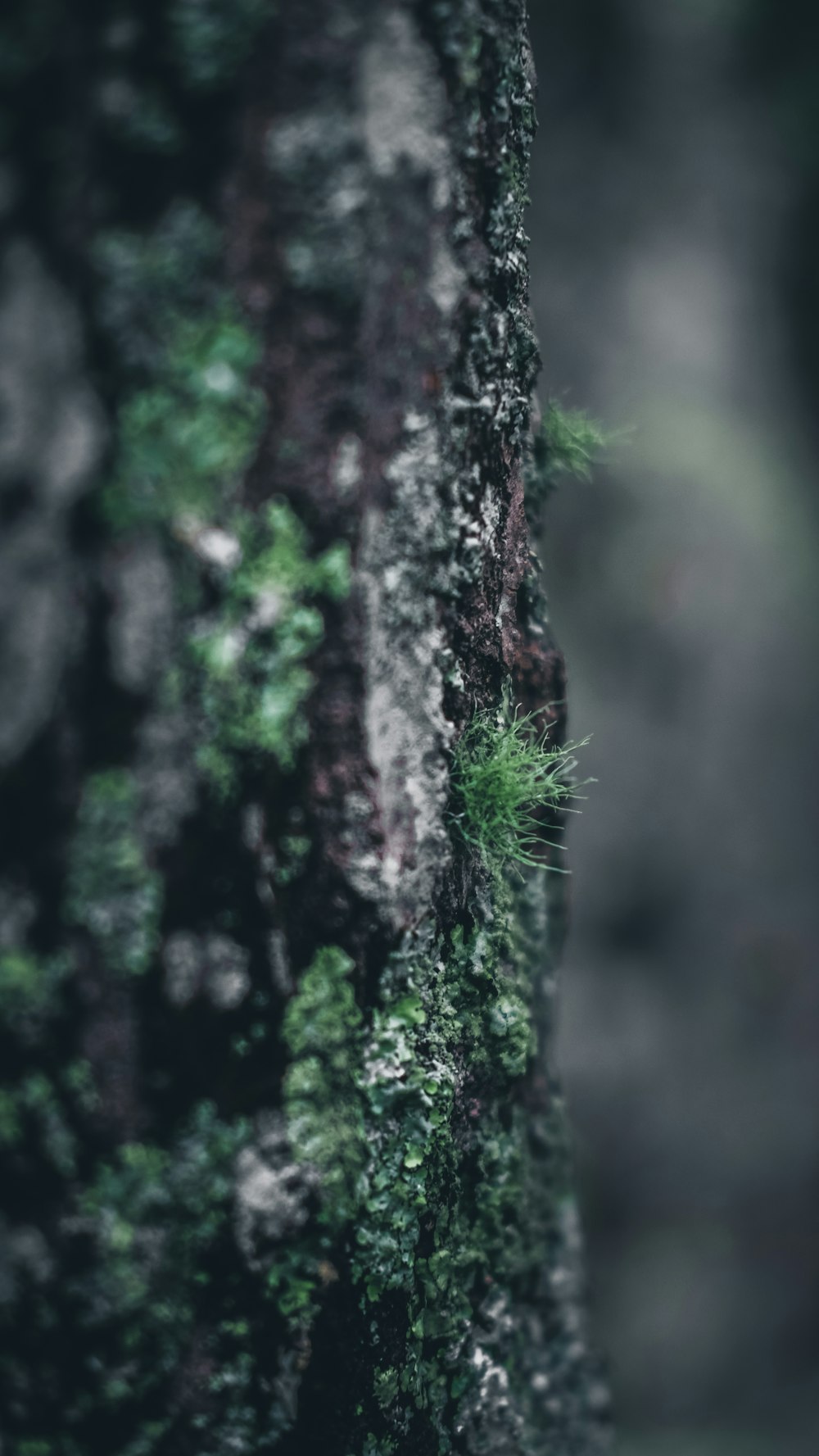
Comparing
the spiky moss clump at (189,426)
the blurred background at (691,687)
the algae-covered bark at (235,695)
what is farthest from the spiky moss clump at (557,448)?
the blurred background at (691,687)

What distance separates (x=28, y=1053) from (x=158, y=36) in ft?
3.00

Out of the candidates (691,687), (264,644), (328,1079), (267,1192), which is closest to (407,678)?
(264,644)

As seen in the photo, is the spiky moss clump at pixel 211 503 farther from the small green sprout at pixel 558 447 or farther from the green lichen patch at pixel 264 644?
the small green sprout at pixel 558 447

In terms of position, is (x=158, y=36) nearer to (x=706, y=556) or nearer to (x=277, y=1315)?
(x=277, y=1315)

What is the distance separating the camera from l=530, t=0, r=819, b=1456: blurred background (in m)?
2.83

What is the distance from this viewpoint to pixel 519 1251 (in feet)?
3.85

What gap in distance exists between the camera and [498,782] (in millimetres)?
966

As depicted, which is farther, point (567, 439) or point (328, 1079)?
point (567, 439)

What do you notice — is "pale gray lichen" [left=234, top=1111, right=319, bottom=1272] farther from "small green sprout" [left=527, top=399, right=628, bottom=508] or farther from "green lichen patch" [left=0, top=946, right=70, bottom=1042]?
"small green sprout" [left=527, top=399, right=628, bottom=508]

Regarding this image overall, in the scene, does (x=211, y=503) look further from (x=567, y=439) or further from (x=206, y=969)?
(x=567, y=439)

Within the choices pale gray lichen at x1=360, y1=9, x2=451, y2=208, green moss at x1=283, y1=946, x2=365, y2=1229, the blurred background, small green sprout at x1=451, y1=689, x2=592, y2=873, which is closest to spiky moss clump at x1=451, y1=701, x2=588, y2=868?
small green sprout at x1=451, y1=689, x2=592, y2=873

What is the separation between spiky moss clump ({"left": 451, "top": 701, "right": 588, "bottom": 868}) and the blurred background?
1.88 m

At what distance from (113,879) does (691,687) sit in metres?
2.69

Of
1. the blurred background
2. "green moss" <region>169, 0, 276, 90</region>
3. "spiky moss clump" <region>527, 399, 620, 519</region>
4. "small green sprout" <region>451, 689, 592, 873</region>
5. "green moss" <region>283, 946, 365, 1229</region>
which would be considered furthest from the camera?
the blurred background
